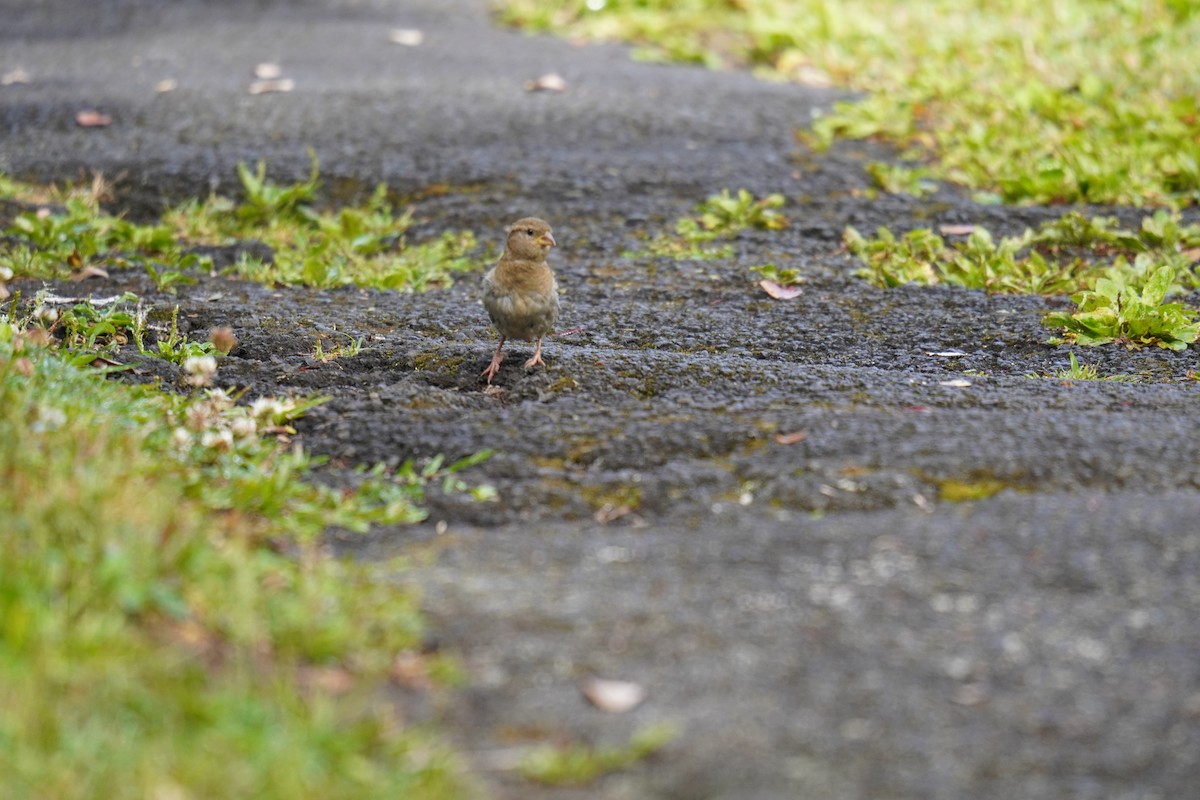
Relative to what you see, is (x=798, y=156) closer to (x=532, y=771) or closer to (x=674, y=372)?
(x=674, y=372)

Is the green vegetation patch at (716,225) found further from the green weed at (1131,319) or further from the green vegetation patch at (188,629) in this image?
the green vegetation patch at (188,629)

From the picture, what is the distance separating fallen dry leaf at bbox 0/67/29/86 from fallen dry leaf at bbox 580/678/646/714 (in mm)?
7667

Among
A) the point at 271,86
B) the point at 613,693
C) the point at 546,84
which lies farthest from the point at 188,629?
the point at 271,86

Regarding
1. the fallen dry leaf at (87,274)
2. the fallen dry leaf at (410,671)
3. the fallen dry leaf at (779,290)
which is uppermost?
the fallen dry leaf at (410,671)

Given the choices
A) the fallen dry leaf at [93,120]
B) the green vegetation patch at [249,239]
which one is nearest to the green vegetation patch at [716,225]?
the green vegetation patch at [249,239]

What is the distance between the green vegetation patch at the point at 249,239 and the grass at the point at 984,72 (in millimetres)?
2572

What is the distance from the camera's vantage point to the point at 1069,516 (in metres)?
2.98

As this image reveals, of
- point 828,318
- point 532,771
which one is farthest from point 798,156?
point 532,771

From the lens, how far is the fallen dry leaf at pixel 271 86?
802 cm

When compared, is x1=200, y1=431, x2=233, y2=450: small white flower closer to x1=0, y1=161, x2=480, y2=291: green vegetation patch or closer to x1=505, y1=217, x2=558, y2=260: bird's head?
x1=505, y1=217, x2=558, y2=260: bird's head

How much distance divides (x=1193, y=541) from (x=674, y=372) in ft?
5.86

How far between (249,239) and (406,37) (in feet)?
13.1

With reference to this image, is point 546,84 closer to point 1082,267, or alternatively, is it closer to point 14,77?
point 14,77

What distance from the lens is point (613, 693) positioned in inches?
92.3
